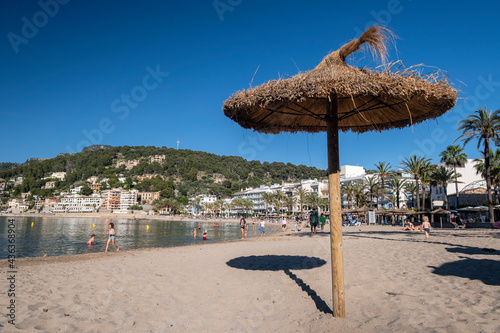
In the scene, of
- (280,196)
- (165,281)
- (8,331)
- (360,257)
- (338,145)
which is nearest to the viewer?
(8,331)

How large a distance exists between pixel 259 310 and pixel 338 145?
2.78 m

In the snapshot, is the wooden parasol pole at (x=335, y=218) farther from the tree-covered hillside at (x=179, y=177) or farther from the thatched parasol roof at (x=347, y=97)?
the tree-covered hillside at (x=179, y=177)

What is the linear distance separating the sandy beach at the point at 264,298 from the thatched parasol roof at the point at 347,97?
8.67 ft

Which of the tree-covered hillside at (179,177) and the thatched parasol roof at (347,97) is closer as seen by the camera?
the thatched parasol roof at (347,97)

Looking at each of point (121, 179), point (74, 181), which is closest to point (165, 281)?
point (121, 179)

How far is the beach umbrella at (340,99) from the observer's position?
377cm

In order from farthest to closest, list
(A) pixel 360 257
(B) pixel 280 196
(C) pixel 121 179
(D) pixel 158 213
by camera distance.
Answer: (C) pixel 121 179, (D) pixel 158 213, (B) pixel 280 196, (A) pixel 360 257

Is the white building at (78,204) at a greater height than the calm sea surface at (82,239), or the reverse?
the white building at (78,204)

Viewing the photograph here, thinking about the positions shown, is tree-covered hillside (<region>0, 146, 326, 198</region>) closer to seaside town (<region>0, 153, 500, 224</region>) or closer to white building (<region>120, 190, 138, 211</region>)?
seaside town (<region>0, 153, 500, 224</region>)

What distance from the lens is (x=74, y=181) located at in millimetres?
190250

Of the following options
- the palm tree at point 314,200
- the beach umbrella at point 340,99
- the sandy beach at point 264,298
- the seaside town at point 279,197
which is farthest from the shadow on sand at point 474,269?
the palm tree at point 314,200

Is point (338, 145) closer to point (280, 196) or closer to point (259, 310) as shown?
point (259, 310)

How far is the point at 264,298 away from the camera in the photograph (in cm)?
511

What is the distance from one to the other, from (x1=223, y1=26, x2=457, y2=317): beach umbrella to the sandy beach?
824mm
